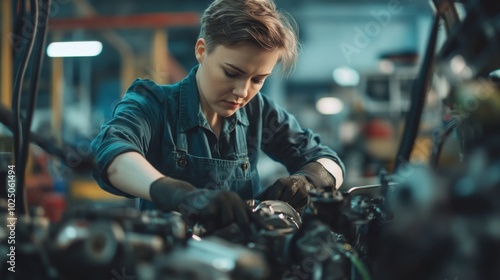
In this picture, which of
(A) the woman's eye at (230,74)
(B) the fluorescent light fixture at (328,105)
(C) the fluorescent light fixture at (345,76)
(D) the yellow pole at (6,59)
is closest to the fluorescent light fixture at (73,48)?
(D) the yellow pole at (6,59)

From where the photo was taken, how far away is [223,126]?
1.55 m

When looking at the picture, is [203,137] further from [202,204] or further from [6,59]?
[6,59]

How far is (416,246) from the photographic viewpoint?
0.55 metres

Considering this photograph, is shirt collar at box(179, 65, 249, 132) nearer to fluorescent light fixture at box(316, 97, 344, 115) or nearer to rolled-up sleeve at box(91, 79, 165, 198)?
rolled-up sleeve at box(91, 79, 165, 198)

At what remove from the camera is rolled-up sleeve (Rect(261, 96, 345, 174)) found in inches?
65.0

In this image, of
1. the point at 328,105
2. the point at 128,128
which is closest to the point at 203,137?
the point at 128,128

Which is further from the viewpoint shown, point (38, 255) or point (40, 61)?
point (40, 61)

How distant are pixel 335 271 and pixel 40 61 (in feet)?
2.44

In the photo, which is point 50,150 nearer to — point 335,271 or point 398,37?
point 335,271

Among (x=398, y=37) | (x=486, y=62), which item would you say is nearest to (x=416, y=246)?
(x=486, y=62)

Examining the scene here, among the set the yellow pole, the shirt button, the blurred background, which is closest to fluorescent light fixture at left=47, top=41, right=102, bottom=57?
the blurred background

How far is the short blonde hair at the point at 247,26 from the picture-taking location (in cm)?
133

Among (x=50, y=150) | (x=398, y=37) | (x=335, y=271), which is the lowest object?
(x=335, y=271)

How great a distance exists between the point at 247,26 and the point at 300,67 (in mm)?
10597
